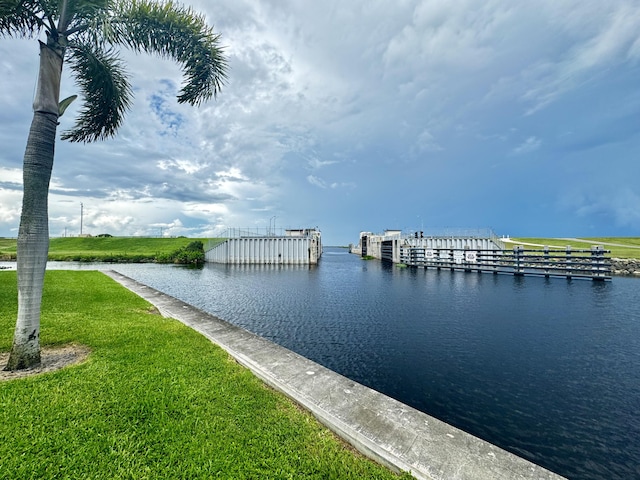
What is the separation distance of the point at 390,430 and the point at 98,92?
1020cm

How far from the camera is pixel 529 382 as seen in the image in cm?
643

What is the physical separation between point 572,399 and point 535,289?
16.3 m

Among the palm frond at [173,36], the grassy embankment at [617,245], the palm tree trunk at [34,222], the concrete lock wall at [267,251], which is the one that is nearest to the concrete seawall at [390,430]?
the palm tree trunk at [34,222]

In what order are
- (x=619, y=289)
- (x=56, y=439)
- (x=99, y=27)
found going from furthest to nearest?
1. (x=619, y=289)
2. (x=99, y=27)
3. (x=56, y=439)

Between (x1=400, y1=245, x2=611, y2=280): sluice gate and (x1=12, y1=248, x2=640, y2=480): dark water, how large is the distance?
24.0 feet

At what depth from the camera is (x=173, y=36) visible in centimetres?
652

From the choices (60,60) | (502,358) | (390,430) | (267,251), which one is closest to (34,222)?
(60,60)

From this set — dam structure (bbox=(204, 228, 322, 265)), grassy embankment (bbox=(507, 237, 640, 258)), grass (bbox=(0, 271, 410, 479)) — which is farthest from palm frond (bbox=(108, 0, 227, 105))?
grassy embankment (bbox=(507, 237, 640, 258))

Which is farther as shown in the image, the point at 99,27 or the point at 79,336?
the point at 79,336

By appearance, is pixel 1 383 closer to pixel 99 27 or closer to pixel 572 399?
pixel 99 27

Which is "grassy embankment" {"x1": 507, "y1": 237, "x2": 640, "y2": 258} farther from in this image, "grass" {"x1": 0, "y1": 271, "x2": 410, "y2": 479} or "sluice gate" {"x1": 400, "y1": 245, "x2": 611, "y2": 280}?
"grass" {"x1": 0, "y1": 271, "x2": 410, "y2": 479}

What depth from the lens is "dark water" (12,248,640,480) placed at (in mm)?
4727

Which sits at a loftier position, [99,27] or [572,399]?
[99,27]

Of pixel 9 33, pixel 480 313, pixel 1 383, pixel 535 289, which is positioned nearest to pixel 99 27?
pixel 9 33
